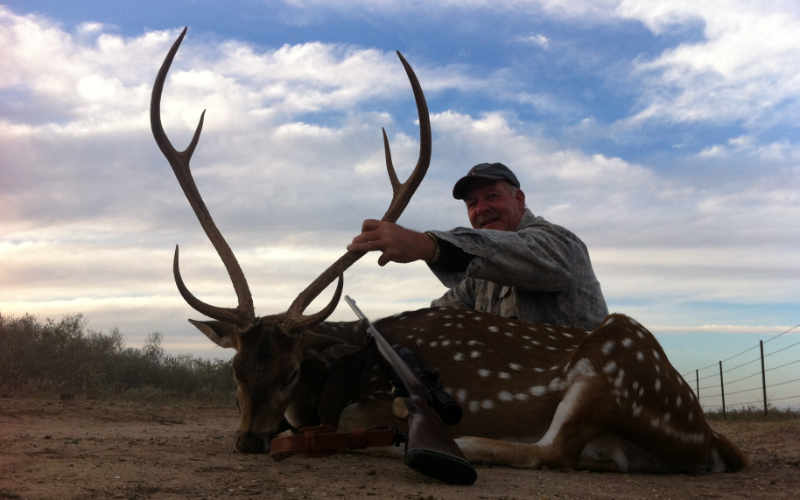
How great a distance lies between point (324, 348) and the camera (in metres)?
4.56

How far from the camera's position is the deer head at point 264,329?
4.13m

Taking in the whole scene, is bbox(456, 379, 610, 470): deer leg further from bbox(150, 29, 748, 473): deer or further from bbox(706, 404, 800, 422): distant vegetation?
bbox(706, 404, 800, 422): distant vegetation

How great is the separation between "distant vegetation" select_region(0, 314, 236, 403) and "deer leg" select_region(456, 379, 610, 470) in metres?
6.74

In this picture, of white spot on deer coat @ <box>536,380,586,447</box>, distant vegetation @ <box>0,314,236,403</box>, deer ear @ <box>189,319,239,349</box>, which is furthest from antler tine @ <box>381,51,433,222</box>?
distant vegetation @ <box>0,314,236,403</box>

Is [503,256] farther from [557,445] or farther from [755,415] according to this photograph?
[755,415]

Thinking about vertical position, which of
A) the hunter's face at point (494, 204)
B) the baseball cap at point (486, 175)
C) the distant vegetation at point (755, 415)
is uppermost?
the baseball cap at point (486, 175)

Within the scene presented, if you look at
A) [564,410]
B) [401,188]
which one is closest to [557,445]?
[564,410]

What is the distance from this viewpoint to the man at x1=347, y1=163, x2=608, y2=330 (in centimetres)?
416

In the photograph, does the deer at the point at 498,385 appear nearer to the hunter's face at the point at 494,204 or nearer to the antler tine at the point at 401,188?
the antler tine at the point at 401,188

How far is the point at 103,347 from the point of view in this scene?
11375mm

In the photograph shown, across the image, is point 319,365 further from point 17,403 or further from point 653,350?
point 17,403

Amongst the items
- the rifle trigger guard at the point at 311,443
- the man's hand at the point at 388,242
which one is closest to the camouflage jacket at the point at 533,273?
the man's hand at the point at 388,242

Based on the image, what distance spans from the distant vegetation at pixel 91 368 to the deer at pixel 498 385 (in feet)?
18.3

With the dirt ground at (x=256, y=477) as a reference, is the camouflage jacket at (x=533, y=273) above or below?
above
